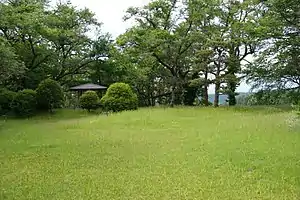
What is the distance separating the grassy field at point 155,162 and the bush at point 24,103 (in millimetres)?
5863

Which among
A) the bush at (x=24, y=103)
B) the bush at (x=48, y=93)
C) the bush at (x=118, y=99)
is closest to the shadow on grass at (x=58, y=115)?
the bush at (x=24, y=103)

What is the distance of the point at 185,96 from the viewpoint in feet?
80.3

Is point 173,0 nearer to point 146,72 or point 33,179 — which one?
point 146,72

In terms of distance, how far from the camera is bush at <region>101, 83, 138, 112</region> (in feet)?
59.6

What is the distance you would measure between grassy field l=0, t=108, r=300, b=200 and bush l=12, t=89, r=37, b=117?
5.86 metres

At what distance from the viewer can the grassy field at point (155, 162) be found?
5430 millimetres

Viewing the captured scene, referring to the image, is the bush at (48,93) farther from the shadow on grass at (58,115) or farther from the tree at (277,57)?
the tree at (277,57)

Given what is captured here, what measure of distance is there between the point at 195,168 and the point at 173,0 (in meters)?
15.3

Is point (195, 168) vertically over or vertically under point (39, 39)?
under

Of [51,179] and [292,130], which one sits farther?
[292,130]

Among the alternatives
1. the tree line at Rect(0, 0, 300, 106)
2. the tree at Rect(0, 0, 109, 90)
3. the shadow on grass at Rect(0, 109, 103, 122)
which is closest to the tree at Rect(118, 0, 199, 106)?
the tree line at Rect(0, 0, 300, 106)

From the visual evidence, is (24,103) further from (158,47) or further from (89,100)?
(158,47)

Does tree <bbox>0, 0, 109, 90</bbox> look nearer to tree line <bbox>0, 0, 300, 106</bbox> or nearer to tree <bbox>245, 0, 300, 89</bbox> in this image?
tree line <bbox>0, 0, 300, 106</bbox>

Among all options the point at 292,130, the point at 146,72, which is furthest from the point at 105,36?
the point at 292,130
